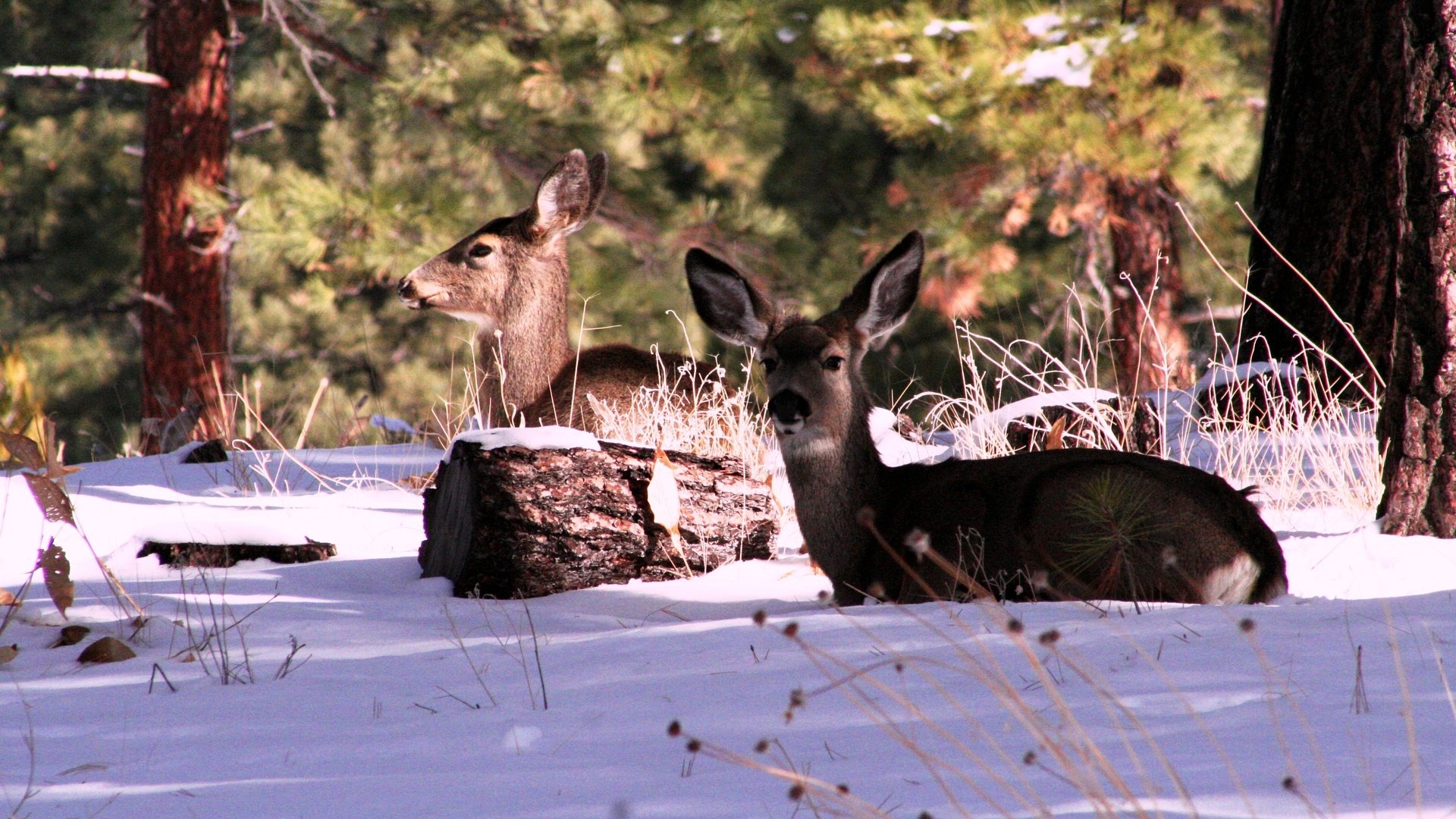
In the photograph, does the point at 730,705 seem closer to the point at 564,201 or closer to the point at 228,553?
the point at 228,553

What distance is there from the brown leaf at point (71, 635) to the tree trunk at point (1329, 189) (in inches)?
168

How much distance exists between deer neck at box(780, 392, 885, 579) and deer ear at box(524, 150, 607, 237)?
327 centimetres

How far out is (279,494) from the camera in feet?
22.5

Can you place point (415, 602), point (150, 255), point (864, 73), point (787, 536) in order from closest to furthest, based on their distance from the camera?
point (415, 602)
point (787, 536)
point (150, 255)
point (864, 73)

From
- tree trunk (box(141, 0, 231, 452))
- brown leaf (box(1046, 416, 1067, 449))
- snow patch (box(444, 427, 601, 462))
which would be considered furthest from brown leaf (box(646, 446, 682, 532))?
tree trunk (box(141, 0, 231, 452))

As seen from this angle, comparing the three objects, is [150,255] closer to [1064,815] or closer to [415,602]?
[415,602]

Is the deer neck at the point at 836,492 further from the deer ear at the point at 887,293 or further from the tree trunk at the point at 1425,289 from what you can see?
the tree trunk at the point at 1425,289

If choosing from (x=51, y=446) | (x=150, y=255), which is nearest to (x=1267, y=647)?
(x=51, y=446)

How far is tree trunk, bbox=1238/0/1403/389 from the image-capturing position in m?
5.94

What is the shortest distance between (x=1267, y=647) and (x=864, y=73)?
36.3 feet

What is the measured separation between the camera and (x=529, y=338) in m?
7.70

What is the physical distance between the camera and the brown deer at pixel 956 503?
164 inches

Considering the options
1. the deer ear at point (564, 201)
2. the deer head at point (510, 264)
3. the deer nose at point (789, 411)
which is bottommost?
the deer nose at point (789, 411)

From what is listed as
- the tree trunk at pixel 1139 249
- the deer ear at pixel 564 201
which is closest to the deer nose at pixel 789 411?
the deer ear at pixel 564 201
